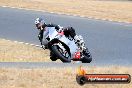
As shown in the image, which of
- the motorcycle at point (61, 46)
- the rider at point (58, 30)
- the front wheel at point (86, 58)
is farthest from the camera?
the front wheel at point (86, 58)

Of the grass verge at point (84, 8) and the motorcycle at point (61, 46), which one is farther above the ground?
the motorcycle at point (61, 46)

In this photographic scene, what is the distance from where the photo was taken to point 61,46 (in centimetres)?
756

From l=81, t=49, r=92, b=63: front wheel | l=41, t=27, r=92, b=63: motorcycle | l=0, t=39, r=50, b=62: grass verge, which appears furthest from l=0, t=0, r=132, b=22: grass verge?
l=41, t=27, r=92, b=63: motorcycle

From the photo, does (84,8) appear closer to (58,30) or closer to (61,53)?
(58,30)

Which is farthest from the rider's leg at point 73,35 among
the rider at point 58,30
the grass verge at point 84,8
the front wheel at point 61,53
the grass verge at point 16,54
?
the grass verge at point 84,8

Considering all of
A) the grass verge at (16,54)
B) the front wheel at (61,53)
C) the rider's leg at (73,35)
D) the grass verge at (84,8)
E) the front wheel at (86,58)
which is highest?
the rider's leg at (73,35)

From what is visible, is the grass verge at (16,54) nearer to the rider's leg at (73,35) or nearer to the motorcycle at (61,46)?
the rider's leg at (73,35)

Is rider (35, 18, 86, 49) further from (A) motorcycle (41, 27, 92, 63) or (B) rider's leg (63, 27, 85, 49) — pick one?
(A) motorcycle (41, 27, 92, 63)

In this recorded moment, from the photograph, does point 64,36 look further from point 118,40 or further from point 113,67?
point 118,40

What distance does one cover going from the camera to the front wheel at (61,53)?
296 inches

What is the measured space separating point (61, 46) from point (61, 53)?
0.50ft

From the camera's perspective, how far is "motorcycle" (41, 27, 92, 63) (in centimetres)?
743

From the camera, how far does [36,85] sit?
2320 cm

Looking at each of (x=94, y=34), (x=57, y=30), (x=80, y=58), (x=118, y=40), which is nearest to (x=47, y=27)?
(x=57, y=30)
